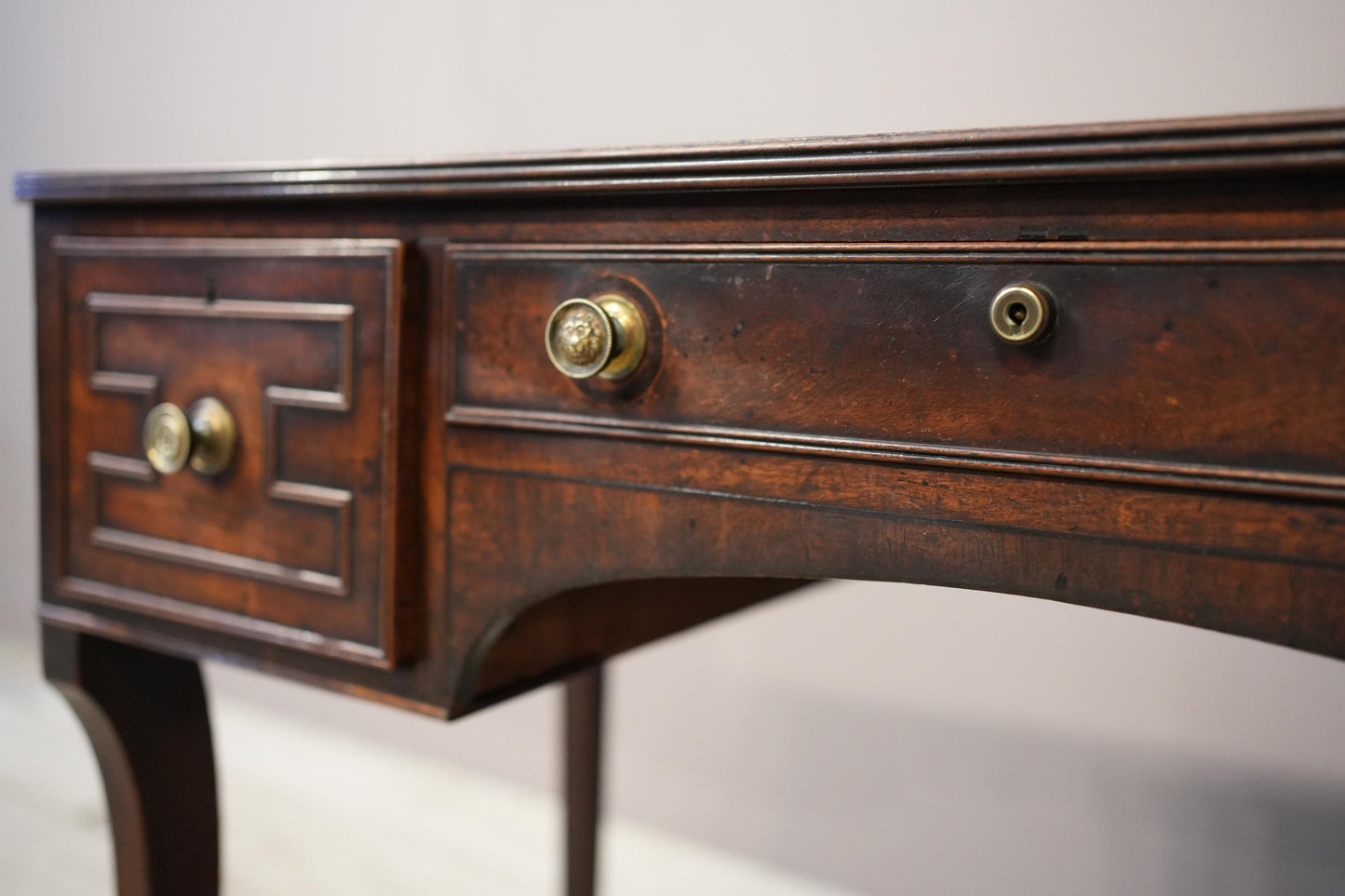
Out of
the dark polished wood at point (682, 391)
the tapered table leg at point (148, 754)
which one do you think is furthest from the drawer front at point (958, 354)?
the tapered table leg at point (148, 754)

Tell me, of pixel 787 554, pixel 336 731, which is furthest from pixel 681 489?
pixel 336 731

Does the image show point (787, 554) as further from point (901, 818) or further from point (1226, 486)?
point (901, 818)

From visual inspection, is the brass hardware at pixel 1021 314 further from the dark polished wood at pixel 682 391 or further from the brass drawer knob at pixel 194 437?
the brass drawer knob at pixel 194 437

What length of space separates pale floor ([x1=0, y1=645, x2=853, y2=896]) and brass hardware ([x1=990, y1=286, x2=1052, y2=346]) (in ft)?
3.68

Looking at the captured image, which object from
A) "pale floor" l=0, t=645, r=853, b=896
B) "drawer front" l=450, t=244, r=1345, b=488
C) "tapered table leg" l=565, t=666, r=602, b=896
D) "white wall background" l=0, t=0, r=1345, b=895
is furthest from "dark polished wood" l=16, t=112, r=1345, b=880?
"pale floor" l=0, t=645, r=853, b=896

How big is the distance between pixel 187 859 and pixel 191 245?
1.37 ft

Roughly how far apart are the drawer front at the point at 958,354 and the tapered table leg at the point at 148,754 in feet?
1.22

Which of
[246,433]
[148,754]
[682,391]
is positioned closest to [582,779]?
[148,754]

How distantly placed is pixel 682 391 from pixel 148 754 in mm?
497

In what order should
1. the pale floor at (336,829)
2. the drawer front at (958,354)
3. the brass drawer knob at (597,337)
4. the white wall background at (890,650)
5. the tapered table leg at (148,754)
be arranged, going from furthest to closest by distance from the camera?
1. the pale floor at (336,829)
2. the white wall background at (890,650)
3. the tapered table leg at (148,754)
4. the brass drawer knob at (597,337)
5. the drawer front at (958,354)

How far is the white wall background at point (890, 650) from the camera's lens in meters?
1.13

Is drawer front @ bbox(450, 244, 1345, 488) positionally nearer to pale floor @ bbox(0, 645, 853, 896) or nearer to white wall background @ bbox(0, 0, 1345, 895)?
white wall background @ bbox(0, 0, 1345, 895)

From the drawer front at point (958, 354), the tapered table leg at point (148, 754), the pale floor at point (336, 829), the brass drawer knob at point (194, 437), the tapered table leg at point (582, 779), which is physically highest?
the drawer front at point (958, 354)

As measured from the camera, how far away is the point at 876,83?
4.28 ft
